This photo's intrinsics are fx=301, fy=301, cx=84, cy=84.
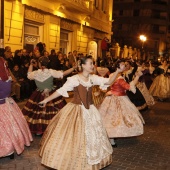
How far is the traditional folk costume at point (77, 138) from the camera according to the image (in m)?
4.22

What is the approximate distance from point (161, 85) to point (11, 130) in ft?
29.2

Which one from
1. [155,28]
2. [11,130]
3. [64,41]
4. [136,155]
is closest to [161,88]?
[136,155]

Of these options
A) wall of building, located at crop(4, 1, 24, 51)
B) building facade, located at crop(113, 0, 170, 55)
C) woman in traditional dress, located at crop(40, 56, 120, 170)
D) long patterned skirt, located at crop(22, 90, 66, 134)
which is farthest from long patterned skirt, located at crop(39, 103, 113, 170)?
building facade, located at crop(113, 0, 170, 55)

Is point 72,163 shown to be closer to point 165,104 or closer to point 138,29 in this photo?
point 165,104

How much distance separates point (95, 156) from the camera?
429 centimetres

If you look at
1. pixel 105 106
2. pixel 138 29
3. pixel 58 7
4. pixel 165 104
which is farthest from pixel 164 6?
pixel 105 106

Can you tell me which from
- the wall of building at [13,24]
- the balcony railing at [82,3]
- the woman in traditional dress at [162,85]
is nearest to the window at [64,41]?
the balcony railing at [82,3]

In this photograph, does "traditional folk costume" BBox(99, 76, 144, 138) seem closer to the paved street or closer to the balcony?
the paved street

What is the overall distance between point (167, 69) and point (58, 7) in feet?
22.1

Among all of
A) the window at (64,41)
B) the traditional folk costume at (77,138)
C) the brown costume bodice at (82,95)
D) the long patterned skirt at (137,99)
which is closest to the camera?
the traditional folk costume at (77,138)

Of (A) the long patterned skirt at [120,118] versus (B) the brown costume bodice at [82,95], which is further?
(A) the long patterned skirt at [120,118]

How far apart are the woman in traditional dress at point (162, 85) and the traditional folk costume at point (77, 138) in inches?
337

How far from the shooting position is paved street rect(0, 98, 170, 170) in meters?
5.03

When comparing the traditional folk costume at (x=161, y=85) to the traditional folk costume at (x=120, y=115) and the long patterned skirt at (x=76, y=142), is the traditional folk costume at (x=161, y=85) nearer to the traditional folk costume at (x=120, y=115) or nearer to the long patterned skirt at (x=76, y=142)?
the traditional folk costume at (x=120, y=115)
